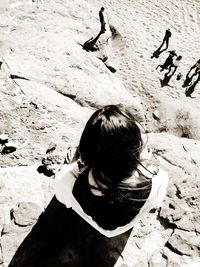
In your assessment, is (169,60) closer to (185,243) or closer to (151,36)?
(151,36)

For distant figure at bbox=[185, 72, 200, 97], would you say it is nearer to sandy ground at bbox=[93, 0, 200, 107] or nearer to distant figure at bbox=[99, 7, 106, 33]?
sandy ground at bbox=[93, 0, 200, 107]

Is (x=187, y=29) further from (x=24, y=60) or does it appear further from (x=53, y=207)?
(x=53, y=207)

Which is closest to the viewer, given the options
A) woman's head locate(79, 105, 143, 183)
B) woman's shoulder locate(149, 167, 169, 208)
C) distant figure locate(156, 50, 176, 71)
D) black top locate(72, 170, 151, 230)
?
woman's head locate(79, 105, 143, 183)

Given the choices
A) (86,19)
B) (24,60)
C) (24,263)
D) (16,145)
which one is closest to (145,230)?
(24,263)

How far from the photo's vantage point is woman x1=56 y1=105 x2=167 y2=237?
263 cm

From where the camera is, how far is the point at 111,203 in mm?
2785

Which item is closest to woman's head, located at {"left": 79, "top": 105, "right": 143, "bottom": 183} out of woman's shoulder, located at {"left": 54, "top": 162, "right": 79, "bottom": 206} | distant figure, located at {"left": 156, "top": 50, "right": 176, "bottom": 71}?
woman's shoulder, located at {"left": 54, "top": 162, "right": 79, "bottom": 206}

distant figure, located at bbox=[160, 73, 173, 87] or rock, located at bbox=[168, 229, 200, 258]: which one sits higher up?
rock, located at bbox=[168, 229, 200, 258]

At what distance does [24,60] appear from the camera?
7.36 meters

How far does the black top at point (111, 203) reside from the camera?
9.16 feet

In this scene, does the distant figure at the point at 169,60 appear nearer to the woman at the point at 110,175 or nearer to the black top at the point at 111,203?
the woman at the point at 110,175

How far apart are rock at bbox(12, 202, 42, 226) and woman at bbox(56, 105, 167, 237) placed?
2.40 ft

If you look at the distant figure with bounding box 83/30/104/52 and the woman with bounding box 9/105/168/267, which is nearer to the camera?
the woman with bounding box 9/105/168/267

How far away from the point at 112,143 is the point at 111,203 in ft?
1.68
